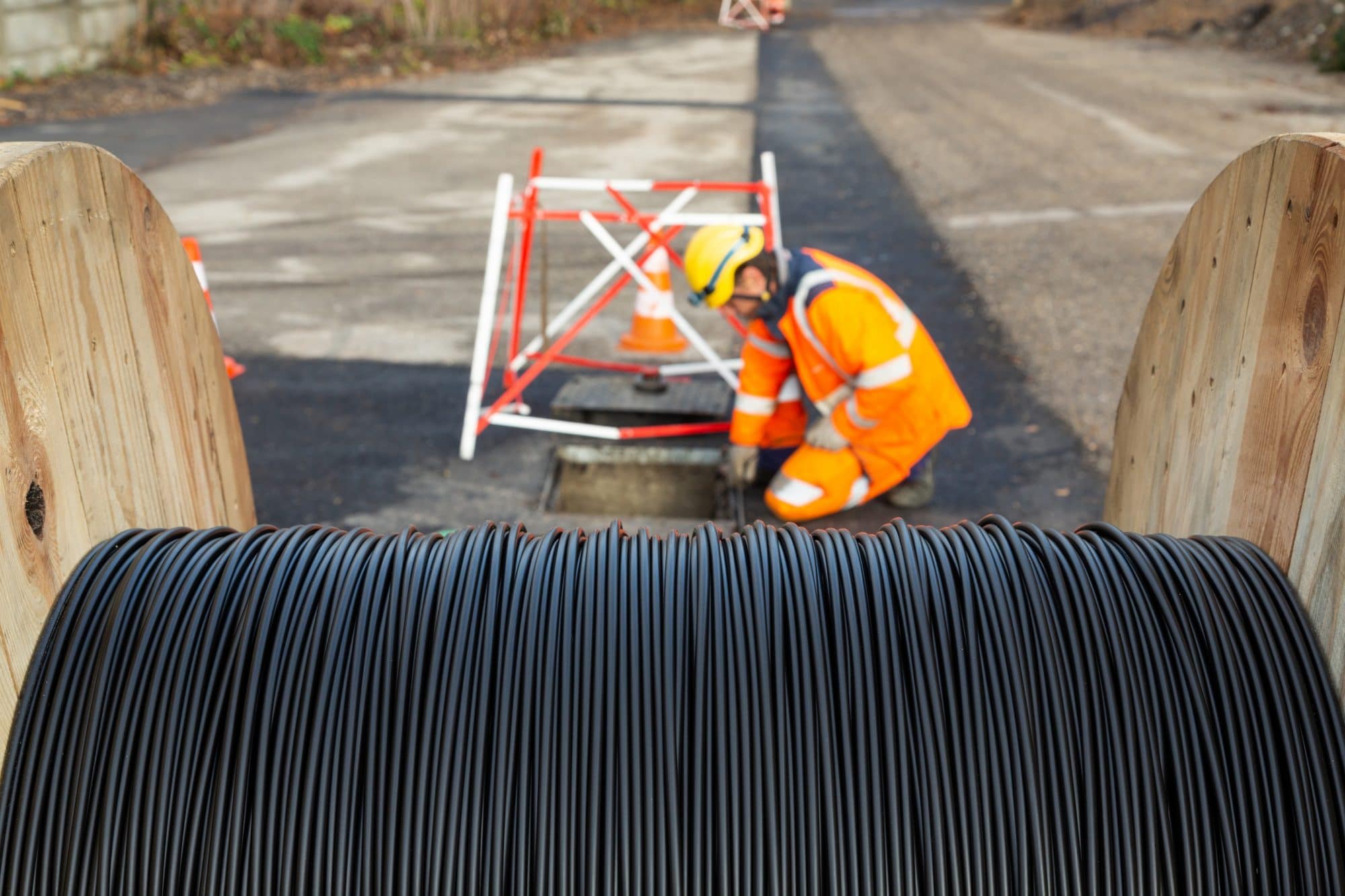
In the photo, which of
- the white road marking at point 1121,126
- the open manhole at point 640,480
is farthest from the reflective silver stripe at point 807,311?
the white road marking at point 1121,126

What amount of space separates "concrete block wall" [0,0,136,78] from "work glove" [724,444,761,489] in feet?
41.6

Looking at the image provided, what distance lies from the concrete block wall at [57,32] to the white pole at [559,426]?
38.9ft

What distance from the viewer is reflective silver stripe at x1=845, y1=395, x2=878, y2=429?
4832 mm

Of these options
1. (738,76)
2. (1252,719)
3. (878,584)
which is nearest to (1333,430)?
(1252,719)

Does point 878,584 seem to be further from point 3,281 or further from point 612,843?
point 3,281

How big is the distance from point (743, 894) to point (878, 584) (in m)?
0.51

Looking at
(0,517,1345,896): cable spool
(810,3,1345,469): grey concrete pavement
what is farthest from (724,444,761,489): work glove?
(0,517,1345,896): cable spool

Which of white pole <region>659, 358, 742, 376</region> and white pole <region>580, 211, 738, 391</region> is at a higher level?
white pole <region>580, 211, 738, 391</region>

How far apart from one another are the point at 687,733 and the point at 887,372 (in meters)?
3.17

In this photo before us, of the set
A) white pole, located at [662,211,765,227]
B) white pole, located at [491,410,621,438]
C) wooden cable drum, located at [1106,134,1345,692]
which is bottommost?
white pole, located at [491,410,621,438]

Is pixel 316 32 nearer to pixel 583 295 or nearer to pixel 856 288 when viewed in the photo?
pixel 583 295

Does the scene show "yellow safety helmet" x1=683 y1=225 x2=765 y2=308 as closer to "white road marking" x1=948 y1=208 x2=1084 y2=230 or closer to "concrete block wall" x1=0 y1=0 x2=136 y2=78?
"white road marking" x1=948 y1=208 x2=1084 y2=230

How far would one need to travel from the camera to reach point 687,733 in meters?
1.74

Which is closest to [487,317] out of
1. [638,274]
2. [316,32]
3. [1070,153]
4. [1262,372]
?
[638,274]
